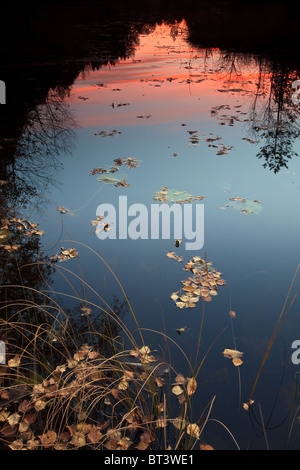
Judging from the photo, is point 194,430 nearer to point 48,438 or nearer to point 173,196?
point 48,438

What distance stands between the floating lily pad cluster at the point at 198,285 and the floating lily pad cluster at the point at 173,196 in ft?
5.76

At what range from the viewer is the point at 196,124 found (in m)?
9.67

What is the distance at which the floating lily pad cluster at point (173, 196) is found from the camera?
6270 millimetres

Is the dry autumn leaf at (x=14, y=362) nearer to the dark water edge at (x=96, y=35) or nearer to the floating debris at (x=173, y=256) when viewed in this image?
the floating debris at (x=173, y=256)

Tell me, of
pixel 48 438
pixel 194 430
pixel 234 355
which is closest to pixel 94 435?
pixel 48 438

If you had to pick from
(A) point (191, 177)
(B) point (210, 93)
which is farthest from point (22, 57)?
(A) point (191, 177)

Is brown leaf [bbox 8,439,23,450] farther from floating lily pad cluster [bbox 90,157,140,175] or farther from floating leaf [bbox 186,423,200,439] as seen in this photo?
floating lily pad cluster [bbox 90,157,140,175]

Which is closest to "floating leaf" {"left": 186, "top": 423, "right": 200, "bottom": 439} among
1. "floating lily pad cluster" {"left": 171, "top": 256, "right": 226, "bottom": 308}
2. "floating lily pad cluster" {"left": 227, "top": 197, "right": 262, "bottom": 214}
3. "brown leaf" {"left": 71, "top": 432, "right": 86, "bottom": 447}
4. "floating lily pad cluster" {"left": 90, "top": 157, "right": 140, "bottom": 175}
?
"brown leaf" {"left": 71, "top": 432, "right": 86, "bottom": 447}

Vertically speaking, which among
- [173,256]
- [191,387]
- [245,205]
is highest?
[245,205]

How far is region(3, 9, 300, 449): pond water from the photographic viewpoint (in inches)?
135

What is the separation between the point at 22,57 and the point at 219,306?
16629mm

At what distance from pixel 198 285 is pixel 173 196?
7.78ft

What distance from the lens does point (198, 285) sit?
442 centimetres

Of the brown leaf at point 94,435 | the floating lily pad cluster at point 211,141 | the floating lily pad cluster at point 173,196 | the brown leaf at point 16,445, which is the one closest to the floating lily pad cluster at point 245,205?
the floating lily pad cluster at point 173,196
